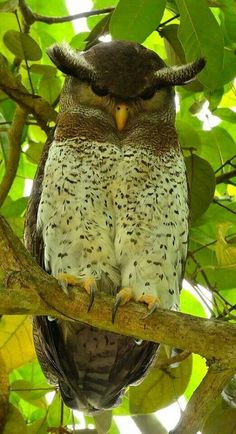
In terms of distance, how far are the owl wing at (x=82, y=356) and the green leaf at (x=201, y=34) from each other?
66 cm

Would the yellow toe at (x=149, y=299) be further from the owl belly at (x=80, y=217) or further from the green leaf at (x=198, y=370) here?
the green leaf at (x=198, y=370)

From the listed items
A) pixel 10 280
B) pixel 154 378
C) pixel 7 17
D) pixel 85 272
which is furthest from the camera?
pixel 7 17

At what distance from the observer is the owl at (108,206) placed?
2.32 metres

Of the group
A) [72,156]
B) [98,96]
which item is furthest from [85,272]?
[98,96]

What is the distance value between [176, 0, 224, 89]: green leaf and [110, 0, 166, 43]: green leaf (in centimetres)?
7

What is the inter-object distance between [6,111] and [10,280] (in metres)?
1.21

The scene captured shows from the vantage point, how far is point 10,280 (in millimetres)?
1855

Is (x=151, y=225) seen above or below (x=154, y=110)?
below

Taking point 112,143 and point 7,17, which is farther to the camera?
point 7,17

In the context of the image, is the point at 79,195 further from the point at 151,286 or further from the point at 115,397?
the point at 115,397

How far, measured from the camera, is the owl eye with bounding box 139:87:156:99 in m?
2.57

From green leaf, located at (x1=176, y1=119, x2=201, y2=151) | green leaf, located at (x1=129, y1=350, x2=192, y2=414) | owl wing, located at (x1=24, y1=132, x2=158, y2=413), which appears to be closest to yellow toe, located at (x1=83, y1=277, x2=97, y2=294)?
owl wing, located at (x1=24, y1=132, x2=158, y2=413)

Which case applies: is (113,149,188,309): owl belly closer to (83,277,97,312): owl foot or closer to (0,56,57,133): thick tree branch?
(83,277,97,312): owl foot

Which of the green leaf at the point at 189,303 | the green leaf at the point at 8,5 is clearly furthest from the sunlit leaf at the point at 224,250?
the green leaf at the point at 8,5
